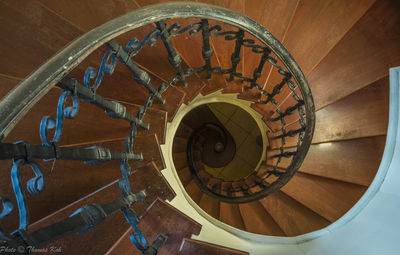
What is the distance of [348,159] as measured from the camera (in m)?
2.84

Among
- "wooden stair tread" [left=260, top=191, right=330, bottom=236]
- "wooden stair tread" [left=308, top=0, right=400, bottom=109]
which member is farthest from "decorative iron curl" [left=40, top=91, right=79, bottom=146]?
"wooden stair tread" [left=260, top=191, right=330, bottom=236]

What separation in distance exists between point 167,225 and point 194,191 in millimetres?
2476

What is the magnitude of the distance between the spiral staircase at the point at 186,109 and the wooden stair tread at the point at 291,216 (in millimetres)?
16

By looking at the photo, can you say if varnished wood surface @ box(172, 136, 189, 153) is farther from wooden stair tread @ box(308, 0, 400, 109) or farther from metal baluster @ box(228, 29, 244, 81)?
wooden stair tread @ box(308, 0, 400, 109)

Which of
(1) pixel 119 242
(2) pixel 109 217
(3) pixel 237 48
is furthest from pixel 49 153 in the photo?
(3) pixel 237 48

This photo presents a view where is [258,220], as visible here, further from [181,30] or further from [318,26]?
[181,30]

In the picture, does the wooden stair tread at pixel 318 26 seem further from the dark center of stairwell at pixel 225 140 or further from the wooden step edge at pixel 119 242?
the dark center of stairwell at pixel 225 140

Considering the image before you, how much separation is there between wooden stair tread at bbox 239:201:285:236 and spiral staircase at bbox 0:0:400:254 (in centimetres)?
2

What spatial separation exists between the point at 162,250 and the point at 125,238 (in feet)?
1.67

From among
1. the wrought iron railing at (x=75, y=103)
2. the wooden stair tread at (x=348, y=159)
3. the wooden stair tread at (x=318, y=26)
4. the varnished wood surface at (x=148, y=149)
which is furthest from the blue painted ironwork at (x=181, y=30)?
the wooden stair tread at (x=348, y=159)

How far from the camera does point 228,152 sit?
250 inches

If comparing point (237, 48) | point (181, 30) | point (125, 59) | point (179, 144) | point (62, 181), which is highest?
point (237, 48)

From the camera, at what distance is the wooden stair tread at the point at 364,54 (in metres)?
2.23

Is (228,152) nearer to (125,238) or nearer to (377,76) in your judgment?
(377,76)
